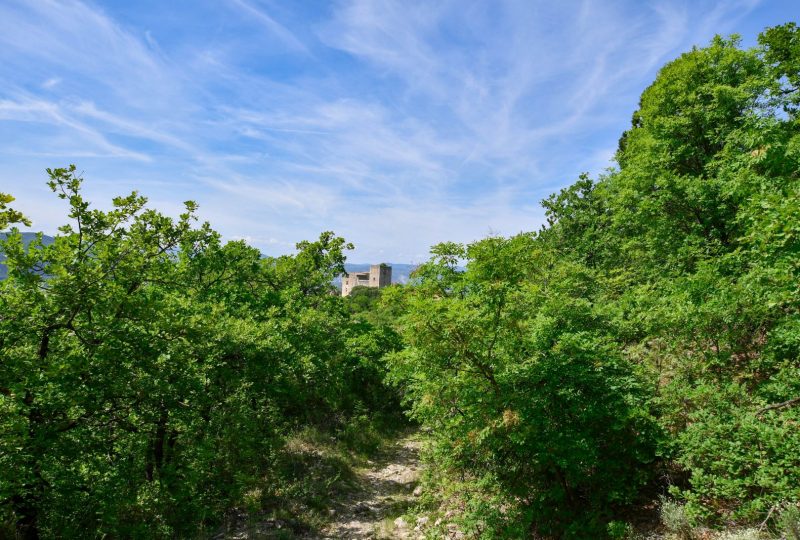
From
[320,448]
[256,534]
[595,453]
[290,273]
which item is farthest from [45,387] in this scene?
[290,273]

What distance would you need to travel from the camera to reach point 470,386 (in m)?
8.34

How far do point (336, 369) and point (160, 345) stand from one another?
30.3ft

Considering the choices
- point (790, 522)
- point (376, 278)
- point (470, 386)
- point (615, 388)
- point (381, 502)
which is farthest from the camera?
point (376, 278)

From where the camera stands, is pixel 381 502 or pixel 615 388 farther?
pixel 381 502

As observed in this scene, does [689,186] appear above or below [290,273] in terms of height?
above

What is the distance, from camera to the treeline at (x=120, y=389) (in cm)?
620

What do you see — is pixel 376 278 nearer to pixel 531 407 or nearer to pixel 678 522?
pixel 531 407

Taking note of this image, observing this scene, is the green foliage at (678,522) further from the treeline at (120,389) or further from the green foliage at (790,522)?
the treeline at (120,389)

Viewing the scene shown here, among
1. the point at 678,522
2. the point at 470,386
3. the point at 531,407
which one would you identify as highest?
the point at 470,386

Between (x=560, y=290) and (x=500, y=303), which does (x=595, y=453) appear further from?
(x=560, y=290)

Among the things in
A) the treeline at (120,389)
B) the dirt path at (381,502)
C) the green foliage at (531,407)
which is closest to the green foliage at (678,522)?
the green foliage at (531,407)

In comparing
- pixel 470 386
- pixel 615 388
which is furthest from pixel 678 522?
pixel 470 386

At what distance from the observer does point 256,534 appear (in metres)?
10.4

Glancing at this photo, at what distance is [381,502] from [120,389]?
9.30 m
